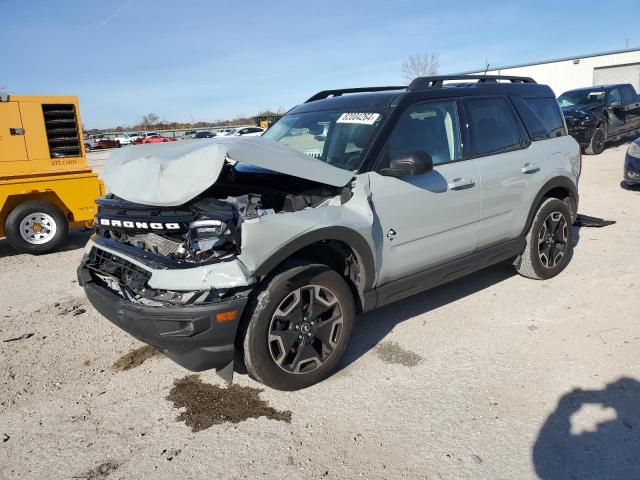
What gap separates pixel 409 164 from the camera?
10.8 feet

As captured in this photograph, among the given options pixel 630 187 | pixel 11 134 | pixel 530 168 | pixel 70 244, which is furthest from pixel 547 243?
pixel 11 134

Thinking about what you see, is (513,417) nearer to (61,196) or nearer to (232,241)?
(232,241)

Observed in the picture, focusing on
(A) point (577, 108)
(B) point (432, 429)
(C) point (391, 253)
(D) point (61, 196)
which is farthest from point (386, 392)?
(A) point (577, 108)

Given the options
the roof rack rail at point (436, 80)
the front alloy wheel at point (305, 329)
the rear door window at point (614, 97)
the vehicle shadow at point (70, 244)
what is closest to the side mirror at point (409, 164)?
the roof rack rail at point (436, 80)

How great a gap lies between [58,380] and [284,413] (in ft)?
5.73

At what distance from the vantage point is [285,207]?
3.40 m

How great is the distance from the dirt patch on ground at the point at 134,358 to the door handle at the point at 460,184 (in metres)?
2.68

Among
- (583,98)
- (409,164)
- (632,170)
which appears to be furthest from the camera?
(583,98)

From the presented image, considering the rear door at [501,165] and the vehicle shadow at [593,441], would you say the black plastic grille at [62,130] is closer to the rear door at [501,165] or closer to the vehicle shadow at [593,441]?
the rear door at [501,165]

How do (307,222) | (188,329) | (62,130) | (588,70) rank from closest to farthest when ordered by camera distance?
(188,329)
(307,222)
(62,130)
(588,70)

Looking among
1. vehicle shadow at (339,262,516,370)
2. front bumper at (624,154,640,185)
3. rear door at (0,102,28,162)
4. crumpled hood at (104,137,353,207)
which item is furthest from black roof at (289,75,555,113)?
rear door at (0,102,28,162)

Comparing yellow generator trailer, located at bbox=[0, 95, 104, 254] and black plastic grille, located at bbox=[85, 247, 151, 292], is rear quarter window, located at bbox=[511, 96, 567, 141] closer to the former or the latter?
black plastic grille, located at bbox=[85, 247, 151, 292]

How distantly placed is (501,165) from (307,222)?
2.16m

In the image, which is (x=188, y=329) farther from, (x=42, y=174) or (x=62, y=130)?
(x=62, y=130)
